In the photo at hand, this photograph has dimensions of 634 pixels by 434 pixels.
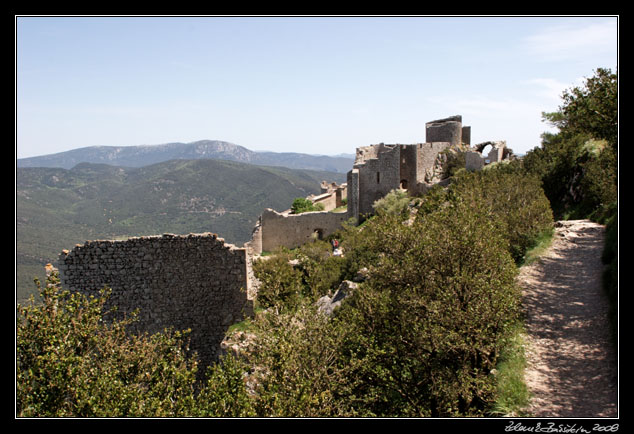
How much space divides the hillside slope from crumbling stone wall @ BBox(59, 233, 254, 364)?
8147cm

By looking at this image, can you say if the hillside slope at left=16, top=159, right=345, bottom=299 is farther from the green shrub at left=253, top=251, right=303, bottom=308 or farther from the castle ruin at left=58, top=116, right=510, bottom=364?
the green shrub at left=253, top=251, right=303, bottom=308

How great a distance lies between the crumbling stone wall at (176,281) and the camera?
12695 millimetres

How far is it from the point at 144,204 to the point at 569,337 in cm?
15129

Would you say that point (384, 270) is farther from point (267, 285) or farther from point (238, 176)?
point (238, 176)

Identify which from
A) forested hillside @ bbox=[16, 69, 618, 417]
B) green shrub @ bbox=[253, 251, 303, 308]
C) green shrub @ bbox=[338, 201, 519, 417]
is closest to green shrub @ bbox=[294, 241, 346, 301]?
green shrub @ bbox=[253, 251, 303, 308]

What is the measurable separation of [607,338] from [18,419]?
469 inches

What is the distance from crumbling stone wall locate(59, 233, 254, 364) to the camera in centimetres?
1270

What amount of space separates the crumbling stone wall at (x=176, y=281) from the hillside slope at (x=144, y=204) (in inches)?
3207

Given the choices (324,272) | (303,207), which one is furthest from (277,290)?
(303,207)

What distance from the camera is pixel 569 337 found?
11484 mm

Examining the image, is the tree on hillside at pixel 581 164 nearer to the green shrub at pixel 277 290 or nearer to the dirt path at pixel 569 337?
the dirt path at pixel 569 337

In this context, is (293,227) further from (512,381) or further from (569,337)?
(512,381)

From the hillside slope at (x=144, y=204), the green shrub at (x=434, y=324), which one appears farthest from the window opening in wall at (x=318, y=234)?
the hillside slope at (x=144, y=204)

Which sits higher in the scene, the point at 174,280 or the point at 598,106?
the point at 598,106
